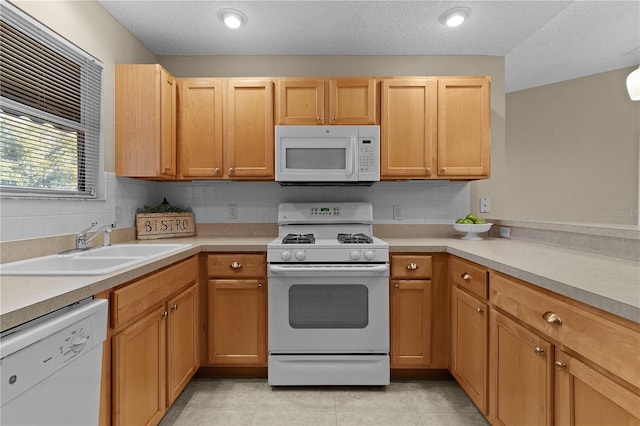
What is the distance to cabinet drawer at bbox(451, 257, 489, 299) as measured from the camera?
1.63m

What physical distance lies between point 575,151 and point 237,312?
3.89 m

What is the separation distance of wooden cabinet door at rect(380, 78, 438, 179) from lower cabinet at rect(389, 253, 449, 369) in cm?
68

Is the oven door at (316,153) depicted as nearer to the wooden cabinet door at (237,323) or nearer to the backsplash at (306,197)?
the backsplash at (306,197)

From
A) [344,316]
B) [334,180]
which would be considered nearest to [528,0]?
[334,180]

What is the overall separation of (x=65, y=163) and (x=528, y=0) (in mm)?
2902

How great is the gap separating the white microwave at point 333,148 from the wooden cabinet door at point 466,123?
0.52m

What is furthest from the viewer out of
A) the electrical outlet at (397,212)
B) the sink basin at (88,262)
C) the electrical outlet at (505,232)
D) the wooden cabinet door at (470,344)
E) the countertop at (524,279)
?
the electrical outlet at (397,212)

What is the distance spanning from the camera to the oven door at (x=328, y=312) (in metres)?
2.02

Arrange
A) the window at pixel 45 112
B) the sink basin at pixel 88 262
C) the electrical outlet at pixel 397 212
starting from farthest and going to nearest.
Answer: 1. the electrical outlet at pixel 397 212
2. the window at pixel 45 112
3. the sink basin at pixel 88 262

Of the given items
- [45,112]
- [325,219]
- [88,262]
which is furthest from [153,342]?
[325,219]

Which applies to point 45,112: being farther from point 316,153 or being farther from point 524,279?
point 524,279

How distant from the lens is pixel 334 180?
90.4 inches

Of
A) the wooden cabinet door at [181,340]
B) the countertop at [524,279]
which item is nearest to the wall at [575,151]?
the countertop at [524,279]

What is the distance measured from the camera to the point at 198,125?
238 centimetres
